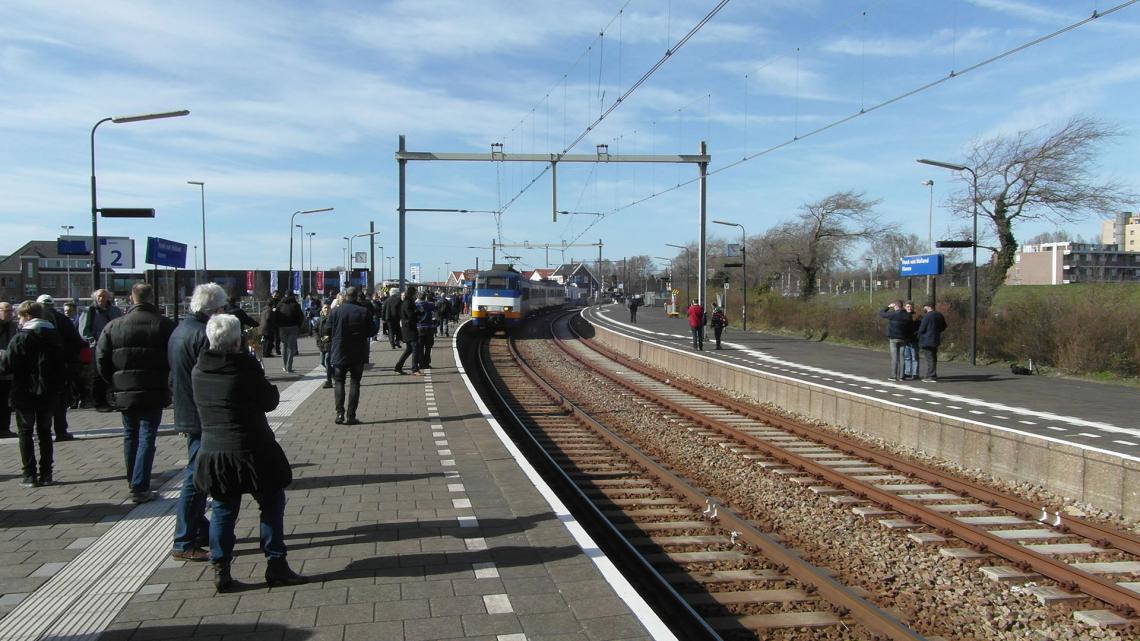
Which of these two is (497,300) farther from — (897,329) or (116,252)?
(897,329)

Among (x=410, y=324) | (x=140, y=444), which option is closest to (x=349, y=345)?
(x=140, y=444)

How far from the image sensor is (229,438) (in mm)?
4898

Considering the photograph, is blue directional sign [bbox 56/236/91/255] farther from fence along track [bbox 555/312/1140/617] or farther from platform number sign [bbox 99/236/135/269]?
fence along track [bbox 555/312/1140/617]

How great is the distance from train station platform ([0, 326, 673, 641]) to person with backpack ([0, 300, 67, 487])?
26 cm

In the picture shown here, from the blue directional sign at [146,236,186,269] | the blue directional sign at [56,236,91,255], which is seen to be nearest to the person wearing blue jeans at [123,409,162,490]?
the blue directional sign at [146,236,186,269]

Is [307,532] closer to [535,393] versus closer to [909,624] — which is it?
[909,624]

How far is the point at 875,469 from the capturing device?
1152cm

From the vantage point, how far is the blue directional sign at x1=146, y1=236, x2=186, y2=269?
16.3 m

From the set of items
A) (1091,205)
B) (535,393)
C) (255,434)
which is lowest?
(535,393)

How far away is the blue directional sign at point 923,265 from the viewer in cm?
2317

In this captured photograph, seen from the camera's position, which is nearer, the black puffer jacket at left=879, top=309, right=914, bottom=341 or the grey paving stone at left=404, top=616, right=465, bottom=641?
the grey paving stone at left=404, top=616, right=465, bottom=641

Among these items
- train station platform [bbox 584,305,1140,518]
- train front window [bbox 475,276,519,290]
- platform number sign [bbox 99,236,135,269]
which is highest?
platform number sign [bbox 99,236,135,269]

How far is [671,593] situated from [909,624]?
1.60 m

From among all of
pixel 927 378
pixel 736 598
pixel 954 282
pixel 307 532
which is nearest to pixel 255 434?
pixel 307 532
